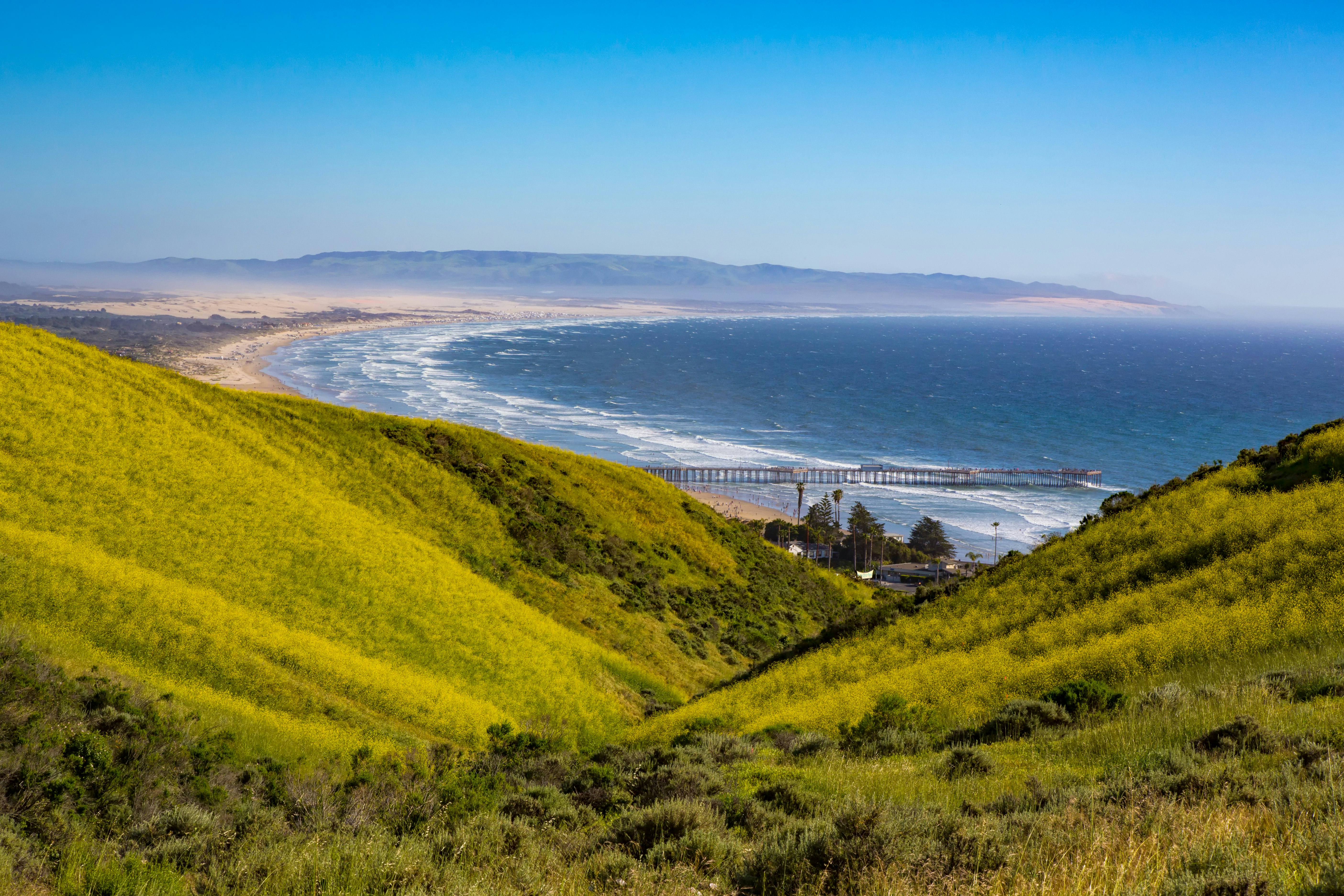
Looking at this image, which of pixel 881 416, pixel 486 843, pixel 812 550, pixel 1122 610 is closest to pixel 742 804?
pixel 486 843

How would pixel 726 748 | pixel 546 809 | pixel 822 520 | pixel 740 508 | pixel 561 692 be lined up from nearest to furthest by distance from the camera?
pixel 546 809 < pixel 726 748 < pixel 561 692 < pixel 822 520 < pixel 740 508

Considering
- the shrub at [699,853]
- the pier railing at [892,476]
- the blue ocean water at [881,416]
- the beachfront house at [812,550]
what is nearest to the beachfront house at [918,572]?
the beachfront house at [812,550]

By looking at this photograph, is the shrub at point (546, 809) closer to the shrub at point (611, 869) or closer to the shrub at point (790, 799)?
the shrub at point (611, 869)

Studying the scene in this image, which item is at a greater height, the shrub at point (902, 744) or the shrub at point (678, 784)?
the shrub at point (678, 784)

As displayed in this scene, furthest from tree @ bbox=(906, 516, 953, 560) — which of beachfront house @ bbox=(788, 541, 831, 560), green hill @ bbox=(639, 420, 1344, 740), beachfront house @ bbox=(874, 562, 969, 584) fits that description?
green hill @ bbox=(639, 420, 1344, 740)

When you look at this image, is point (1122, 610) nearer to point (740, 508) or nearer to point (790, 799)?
point (790, 799)

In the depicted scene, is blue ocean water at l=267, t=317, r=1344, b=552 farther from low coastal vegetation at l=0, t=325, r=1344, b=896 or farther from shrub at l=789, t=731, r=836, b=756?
shrub at l=789, t=731, r=836, b=756

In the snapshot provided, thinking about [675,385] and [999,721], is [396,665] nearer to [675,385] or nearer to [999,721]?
[999,721]
